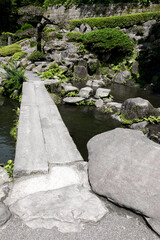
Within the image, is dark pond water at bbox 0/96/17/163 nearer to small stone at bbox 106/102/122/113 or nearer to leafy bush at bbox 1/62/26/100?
leafy bush at bbox 1/62/26/100

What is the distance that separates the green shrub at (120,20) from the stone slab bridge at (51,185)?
62.6 ft

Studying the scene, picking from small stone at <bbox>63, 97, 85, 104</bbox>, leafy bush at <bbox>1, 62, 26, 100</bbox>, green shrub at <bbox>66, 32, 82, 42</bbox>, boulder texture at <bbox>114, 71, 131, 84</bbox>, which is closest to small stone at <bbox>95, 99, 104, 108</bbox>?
small stone at <bbox>63, 97, 85, 104</bbox>

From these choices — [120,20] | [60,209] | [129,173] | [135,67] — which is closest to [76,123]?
[129,173]

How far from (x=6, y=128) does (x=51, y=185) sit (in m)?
4.25

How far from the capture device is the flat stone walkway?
2.10 metres

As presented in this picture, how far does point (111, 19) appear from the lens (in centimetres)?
2044

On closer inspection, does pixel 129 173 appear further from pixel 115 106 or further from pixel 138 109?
pixel 115 106

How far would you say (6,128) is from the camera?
6.44m

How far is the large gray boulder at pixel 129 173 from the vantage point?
2.25 m

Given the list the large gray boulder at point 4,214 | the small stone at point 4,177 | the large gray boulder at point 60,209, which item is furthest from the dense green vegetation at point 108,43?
the large gray boulder at point 4,214

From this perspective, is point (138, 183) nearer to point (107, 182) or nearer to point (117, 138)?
point (107, 182)

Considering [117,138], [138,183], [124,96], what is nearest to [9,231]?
[138,183]

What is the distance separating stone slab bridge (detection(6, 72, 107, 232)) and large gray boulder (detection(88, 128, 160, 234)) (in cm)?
26

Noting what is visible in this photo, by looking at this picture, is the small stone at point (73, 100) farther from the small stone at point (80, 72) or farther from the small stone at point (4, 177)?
the small stone at point (4, 177)
